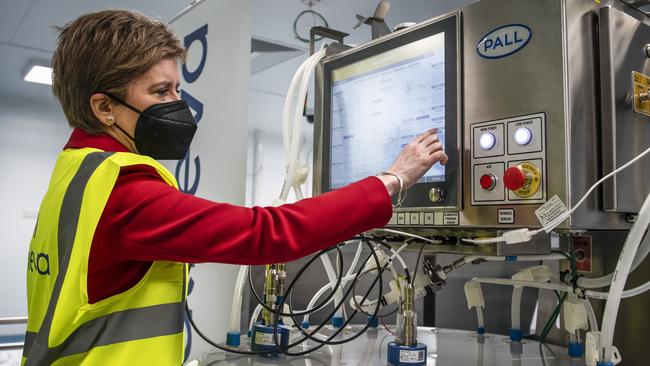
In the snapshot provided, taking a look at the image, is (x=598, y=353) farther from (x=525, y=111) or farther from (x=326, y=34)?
(x=326, y=34)

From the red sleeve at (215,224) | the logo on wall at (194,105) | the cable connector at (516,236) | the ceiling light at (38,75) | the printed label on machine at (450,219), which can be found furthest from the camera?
the ceiling light at (38,75)

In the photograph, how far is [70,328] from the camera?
79 centimetres

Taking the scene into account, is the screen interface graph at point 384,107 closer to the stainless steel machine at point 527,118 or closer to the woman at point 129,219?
the stainless steel machine at point 527,118

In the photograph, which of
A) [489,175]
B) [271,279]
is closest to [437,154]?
[489,175]

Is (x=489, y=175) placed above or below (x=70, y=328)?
above

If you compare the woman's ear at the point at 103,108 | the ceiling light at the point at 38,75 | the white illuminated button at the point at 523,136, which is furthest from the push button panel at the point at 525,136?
the ceiling light at the point at 38,75

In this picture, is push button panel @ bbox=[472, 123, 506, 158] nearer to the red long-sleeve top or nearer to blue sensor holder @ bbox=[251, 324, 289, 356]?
the red long-sleeve top

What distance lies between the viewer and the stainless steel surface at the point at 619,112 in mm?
897

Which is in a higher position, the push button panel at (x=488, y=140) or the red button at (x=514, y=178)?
the push button panel at (x=488, y=140)

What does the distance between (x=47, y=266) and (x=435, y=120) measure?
746 millimetres

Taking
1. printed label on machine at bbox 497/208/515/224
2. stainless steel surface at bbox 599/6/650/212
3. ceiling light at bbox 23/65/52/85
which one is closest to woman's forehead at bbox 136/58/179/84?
printed label on machine at bbox 497/208/515/224

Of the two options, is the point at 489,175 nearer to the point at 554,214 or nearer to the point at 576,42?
the point at 554,214

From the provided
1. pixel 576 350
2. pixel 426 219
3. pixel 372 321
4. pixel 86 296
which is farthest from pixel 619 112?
pixel 86 296

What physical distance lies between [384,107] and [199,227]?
1.94 feet
